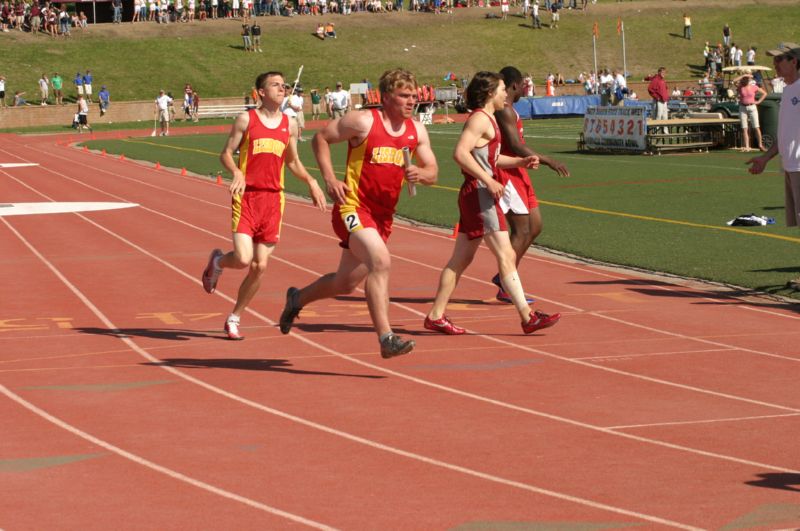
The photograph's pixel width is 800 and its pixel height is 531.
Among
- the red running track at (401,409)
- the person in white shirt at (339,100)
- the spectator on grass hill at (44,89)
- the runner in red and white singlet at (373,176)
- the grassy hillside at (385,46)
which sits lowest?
the red running track at (401,409)

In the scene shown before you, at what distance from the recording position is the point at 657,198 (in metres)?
21.9

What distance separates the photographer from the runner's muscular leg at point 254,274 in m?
10.9

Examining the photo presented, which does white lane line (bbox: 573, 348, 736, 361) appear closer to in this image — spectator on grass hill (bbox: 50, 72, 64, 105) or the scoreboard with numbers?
the scoreboard with numbers

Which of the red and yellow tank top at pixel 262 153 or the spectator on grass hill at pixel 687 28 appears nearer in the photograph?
the red and yellow tank top at pixel 262 153

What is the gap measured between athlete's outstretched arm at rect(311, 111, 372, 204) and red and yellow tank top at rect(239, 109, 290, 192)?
Answer: 4.81ft

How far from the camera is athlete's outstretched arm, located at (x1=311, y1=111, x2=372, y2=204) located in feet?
30.0

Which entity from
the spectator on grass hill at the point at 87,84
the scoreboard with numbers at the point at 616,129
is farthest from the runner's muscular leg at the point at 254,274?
the spectator on grass hill at the point at 87,84

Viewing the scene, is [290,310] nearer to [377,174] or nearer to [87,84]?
[377,174]

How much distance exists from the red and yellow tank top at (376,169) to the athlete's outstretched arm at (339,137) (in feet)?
0.16

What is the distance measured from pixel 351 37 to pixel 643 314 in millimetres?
66880

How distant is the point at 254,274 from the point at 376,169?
2.06 metres

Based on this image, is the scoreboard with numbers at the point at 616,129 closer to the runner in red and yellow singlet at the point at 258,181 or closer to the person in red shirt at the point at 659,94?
the person in red shirt at the point at 659,94

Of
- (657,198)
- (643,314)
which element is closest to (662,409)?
(643,314)

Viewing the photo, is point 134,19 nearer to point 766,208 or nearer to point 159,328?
point 766,208
